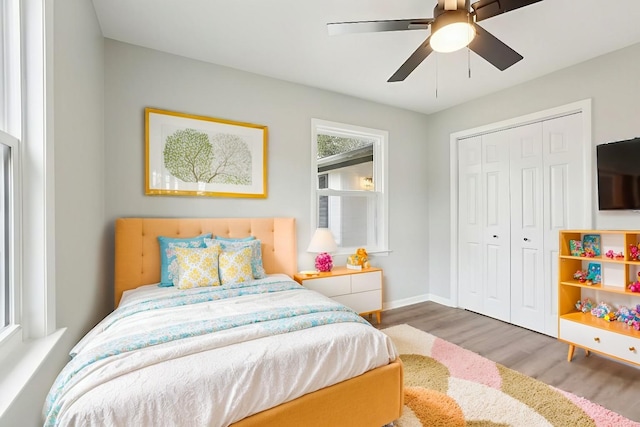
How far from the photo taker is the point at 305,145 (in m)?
3.45

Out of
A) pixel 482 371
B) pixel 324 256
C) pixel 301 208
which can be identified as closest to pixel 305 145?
pixel 301 208

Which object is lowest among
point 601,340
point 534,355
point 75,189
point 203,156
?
point 534,355

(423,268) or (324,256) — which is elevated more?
(324,256)

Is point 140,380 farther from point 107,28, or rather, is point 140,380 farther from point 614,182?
point 614,182

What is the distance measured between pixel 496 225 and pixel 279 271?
8.57 feet

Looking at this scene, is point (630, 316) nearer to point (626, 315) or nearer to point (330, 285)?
point (626, 315)

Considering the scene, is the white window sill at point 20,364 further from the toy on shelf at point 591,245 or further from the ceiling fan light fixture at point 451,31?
the toy on shelf at point 591,245

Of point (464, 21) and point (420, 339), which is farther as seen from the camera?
point (420, 339)

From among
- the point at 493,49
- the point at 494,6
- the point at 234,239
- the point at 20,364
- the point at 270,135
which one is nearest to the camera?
the point at 20,364

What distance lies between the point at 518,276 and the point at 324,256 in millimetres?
2196

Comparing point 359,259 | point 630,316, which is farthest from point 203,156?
point 630,316

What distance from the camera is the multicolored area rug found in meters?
1.84

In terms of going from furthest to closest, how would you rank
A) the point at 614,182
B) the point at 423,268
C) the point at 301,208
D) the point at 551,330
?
the point at 423,268 → the point at 301,208 → the point at 551,330 → the point at 614,182

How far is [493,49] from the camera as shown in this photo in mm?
1898
